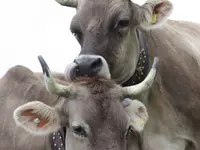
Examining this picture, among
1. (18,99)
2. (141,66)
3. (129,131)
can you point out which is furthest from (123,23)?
(129,131)

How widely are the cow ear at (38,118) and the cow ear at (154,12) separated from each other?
216 centimetres

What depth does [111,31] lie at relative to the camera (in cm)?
856

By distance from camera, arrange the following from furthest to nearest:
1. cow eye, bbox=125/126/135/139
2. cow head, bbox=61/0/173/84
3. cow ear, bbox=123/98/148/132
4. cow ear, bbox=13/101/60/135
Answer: cow head, bbox=61/0/173/84 → cow ear, bbox=123/98/148/132 → cow ear, bbox=13/101/60/135 → cow eye, bbox=125/126/135/139

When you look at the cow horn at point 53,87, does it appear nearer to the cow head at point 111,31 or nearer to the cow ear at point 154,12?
the cow head at point 111,31

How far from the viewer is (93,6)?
866 centimetres

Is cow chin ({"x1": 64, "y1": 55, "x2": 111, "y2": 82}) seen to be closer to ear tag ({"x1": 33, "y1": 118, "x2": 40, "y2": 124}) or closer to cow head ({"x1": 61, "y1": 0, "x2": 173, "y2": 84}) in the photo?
cow head ({"x1": 61, "y1": 0, "x2": 173, "y2": 84})

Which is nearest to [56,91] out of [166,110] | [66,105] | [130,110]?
[66,105]

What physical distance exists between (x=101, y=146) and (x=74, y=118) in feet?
1.61

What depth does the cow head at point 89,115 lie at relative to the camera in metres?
7.08

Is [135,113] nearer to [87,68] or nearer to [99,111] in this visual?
[99,111]

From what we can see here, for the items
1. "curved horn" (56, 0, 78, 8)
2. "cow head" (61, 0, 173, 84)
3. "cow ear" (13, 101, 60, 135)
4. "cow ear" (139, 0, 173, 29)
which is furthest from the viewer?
"curved horn" (56, 0, 78, 8)

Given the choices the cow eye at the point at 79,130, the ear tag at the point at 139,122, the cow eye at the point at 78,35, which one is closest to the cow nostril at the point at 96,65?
the cow eye at the point at 78,35

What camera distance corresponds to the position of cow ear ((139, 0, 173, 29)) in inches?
354

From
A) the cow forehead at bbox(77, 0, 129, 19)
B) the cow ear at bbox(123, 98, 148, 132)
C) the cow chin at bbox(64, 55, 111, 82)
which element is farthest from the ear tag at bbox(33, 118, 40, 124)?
the cow forehead at bbox(77, 0, 129, 19)
